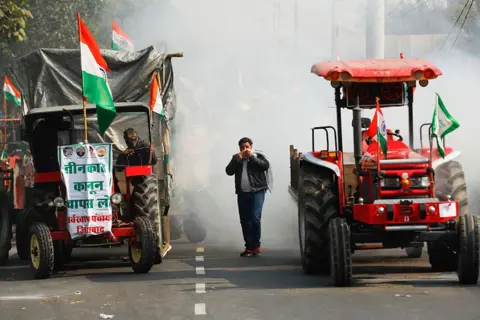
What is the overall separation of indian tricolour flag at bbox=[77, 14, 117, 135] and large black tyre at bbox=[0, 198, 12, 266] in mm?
3147

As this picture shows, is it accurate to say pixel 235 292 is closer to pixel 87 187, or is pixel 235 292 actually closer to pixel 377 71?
pixel 87 187

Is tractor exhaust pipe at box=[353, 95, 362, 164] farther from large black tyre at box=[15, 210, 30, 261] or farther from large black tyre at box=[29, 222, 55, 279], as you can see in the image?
large black tyre at box=[15, 210, 30, 261]

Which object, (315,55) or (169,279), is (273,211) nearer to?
(169,279)

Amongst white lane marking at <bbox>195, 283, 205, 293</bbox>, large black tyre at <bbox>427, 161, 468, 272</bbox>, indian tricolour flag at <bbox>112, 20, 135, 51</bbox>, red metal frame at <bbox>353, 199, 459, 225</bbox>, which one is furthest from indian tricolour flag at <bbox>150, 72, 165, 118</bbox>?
indian tricolour flag at <bbox>112, 20, 135, 51</bbox>

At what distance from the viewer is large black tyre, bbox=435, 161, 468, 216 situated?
49.7 ft

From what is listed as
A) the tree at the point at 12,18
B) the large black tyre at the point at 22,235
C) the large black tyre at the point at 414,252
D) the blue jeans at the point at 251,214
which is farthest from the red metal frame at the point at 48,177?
the tree at the point at 12,18

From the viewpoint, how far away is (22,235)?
18.1 m

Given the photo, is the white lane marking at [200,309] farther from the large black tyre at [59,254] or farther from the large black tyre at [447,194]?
the large black tyre at [59,254]

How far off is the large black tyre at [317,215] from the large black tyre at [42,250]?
Result: 3.21m

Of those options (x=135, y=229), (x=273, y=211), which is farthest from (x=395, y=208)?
(x=273, y=211)

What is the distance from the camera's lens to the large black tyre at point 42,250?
14914mm

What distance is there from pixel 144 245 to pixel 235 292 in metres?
2.19

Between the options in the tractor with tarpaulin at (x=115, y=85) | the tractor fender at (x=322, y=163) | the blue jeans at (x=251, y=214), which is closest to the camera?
the tractor fender at (x=322, y=163)

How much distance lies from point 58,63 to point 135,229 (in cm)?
620
